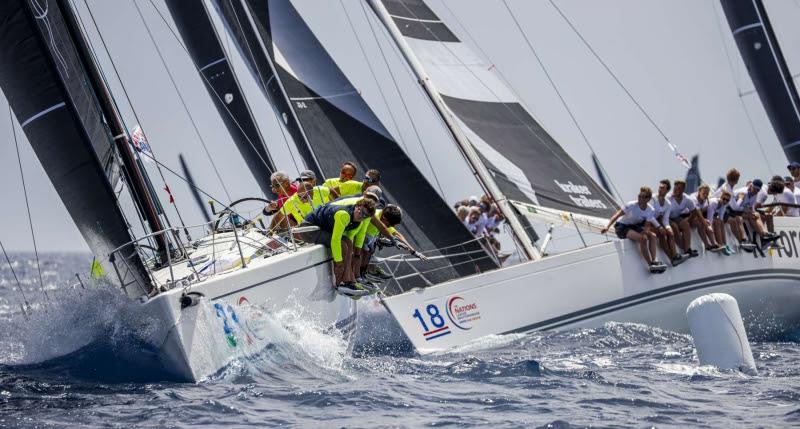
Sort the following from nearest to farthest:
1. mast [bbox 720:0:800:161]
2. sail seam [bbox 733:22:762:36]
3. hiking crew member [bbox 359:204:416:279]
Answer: hiking crew member [bbox 359:204:416:279] < mast [bbox 720:0:800:161] < sail seam [bbox 733:22:762:36]

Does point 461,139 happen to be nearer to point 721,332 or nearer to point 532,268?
point 532,268

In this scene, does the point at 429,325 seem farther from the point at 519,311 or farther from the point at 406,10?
the point at 406,10

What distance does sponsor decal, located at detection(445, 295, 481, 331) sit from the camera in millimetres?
8523

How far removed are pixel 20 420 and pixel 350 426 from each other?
1685 millimetres

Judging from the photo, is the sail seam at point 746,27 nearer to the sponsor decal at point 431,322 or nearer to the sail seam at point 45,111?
the sponsor decal at point 431,322

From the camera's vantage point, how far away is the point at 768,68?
13.6 metres

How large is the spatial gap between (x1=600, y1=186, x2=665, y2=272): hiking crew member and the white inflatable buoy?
8.34 feet

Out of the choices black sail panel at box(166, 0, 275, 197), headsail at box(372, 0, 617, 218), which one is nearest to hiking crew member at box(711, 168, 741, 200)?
headsail at box(372, 0, 617, 218)

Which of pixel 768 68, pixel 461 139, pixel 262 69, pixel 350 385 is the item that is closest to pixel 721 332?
pixel 350 385

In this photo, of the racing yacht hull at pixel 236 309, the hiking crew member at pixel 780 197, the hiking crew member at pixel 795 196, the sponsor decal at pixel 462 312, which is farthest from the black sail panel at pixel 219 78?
the hiking crew member at pixel 795 196

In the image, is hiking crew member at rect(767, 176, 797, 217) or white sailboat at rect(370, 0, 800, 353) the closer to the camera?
white sailboat at rect(370, 0, 800, 353)

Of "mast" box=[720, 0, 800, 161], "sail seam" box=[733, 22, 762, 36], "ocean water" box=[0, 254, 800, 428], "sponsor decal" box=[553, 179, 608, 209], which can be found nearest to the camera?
"ocean water" box=[0, 254, 800, 428]

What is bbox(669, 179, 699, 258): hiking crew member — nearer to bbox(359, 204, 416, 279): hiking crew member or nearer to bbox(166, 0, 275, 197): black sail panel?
bbox(359, 204, 416, 279): hiking crew member

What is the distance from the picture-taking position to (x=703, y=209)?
989 cm
